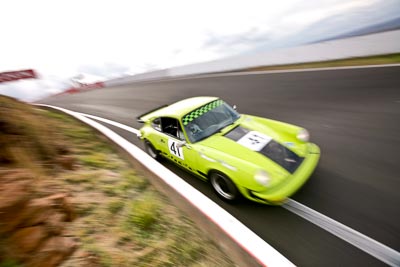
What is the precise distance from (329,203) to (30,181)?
3.64 m

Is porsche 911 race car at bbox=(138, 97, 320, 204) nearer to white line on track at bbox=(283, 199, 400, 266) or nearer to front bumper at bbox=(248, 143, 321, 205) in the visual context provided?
front bumper at bbox=(248, 143, 321, 205)

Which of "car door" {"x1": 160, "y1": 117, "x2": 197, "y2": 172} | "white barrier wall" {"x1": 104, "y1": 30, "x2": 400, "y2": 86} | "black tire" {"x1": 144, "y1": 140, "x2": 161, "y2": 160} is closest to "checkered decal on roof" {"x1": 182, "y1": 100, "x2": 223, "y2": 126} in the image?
"car door" {"x1": 160, "y1": 117, "x2": 197, "y2": 172}

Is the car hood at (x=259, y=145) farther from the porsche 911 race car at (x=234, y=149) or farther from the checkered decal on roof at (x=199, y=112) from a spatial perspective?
the checkered decal on roof at (x=199, y=112)

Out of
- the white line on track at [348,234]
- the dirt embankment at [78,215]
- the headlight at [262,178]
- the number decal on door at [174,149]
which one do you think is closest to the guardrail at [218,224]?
the dirt embankment at [78,215]

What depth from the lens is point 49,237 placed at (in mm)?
2322

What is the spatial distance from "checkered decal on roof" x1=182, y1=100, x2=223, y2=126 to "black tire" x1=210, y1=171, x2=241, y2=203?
43.7 inches

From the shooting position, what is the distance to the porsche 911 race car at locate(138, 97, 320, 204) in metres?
3.12

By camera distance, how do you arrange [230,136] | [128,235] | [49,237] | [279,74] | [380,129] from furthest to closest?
[279,74] → [380,129] → [230,136] → [128,235] → [49,237]

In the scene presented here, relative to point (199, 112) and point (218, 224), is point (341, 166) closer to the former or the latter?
point (199, 112)

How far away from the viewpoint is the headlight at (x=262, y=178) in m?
3.03

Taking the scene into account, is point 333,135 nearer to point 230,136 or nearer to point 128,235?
point 230,136

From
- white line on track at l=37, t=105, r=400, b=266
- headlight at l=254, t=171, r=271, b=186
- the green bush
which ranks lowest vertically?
white line on track at l=37, t=105, r=400, b=266

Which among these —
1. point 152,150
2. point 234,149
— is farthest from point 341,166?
point 152,150

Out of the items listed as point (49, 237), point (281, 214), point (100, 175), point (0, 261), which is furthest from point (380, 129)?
point (0, 261)
